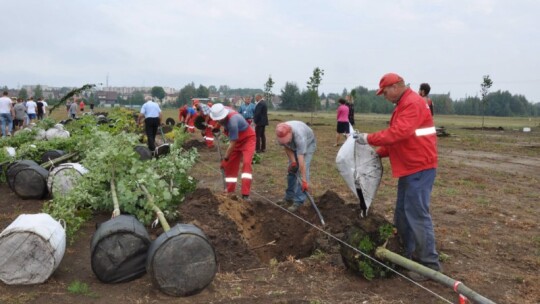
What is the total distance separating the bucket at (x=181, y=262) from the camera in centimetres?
414

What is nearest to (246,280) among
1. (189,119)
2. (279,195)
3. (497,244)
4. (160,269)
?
(160,269)

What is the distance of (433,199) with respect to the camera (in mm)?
8328

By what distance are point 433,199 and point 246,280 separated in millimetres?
4874

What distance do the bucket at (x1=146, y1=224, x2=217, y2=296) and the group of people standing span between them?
50.9ft

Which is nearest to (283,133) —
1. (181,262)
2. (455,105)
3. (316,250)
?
(316,250)

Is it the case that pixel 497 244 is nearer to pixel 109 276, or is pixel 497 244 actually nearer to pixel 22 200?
pixel 109 276

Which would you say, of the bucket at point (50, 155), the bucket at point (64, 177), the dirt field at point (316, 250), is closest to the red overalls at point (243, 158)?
the dirt field at point (316, 250)

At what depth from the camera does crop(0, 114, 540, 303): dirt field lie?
428 centimetres

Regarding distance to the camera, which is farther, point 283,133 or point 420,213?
point 283,133

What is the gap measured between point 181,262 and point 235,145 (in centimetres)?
364

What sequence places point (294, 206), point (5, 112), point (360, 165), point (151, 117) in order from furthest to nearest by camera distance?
point (5, 112) < point (151, 117) < point (294, 206) < point (360, 165)

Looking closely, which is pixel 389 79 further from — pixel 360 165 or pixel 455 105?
pixel 455 105

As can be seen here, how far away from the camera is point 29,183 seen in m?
7.72

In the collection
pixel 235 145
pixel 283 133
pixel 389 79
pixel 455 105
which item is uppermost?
pixel 455 105
